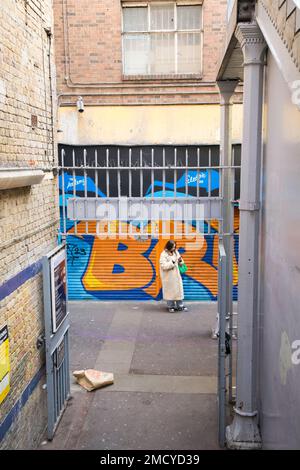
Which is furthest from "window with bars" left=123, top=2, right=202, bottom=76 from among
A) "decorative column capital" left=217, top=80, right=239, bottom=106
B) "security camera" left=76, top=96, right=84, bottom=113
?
"decorative column capital" left=217, top=80, right=239, bottom=106

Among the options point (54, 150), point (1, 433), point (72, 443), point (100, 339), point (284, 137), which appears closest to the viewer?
point (284, 137)

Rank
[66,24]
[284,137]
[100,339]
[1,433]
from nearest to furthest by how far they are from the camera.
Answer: [284,137], [1,433], [100,339], [66,24]

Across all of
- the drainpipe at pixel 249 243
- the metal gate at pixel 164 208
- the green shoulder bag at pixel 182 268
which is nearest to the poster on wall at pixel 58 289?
the metal gate at pixel 164 208

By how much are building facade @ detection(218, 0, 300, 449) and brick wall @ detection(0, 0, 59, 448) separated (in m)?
2.42

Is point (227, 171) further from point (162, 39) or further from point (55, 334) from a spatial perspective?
point (162, 39)

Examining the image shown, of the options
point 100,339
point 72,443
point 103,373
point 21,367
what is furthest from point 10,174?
point 100,339

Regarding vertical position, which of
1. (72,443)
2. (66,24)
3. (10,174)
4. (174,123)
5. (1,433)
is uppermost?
(66,24)

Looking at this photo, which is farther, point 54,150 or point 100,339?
point 100,339

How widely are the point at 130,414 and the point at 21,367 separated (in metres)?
2.21

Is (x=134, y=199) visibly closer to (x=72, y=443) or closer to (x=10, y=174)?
(x=10, y=174)

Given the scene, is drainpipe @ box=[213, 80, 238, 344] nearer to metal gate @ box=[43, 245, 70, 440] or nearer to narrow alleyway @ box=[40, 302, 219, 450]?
narrow alleyway @ box=[40, 302, 219, 450]

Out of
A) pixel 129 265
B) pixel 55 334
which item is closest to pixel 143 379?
pixel 55 334

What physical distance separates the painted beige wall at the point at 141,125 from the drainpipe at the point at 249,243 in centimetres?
582

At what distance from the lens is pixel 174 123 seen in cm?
1114
